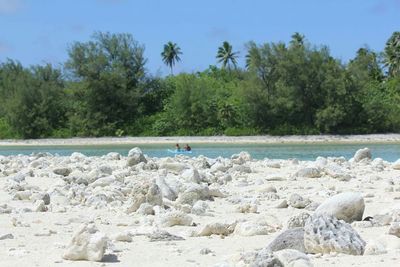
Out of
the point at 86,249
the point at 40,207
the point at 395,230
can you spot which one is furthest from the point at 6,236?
the point at 395,230

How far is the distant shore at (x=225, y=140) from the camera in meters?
60.2

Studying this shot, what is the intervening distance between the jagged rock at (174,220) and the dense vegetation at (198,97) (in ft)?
186

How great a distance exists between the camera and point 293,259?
17.2 ft

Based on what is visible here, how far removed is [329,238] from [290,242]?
15.2 inches

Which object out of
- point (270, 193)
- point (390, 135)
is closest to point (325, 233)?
point (270, 193)

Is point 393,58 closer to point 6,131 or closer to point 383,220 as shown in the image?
point 6,131

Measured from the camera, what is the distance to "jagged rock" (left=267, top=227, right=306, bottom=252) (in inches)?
237

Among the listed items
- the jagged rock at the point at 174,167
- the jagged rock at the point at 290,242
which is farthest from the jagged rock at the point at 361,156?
the jagged rock at the point at 290,242

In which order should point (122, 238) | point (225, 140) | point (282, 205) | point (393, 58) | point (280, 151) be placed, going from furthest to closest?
point (393, 58)
point (225, 140)
point (280, 151)
point (282, 205)
point (122, 238)

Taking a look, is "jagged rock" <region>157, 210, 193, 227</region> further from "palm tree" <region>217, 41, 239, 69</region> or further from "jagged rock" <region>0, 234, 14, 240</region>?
"palm tree" <region>217, 41, 239, 69</region>

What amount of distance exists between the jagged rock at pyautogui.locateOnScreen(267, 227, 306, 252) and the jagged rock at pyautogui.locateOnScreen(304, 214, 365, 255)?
0.35ft

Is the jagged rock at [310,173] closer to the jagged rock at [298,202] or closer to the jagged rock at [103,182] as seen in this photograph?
the jagged rock at [103,182]

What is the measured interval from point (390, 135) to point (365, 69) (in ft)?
27.4

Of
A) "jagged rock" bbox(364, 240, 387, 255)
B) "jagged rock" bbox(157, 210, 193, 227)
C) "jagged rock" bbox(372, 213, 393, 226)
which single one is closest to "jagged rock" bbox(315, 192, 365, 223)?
"jagged rock" bbox(372, 213, 393, 226)
